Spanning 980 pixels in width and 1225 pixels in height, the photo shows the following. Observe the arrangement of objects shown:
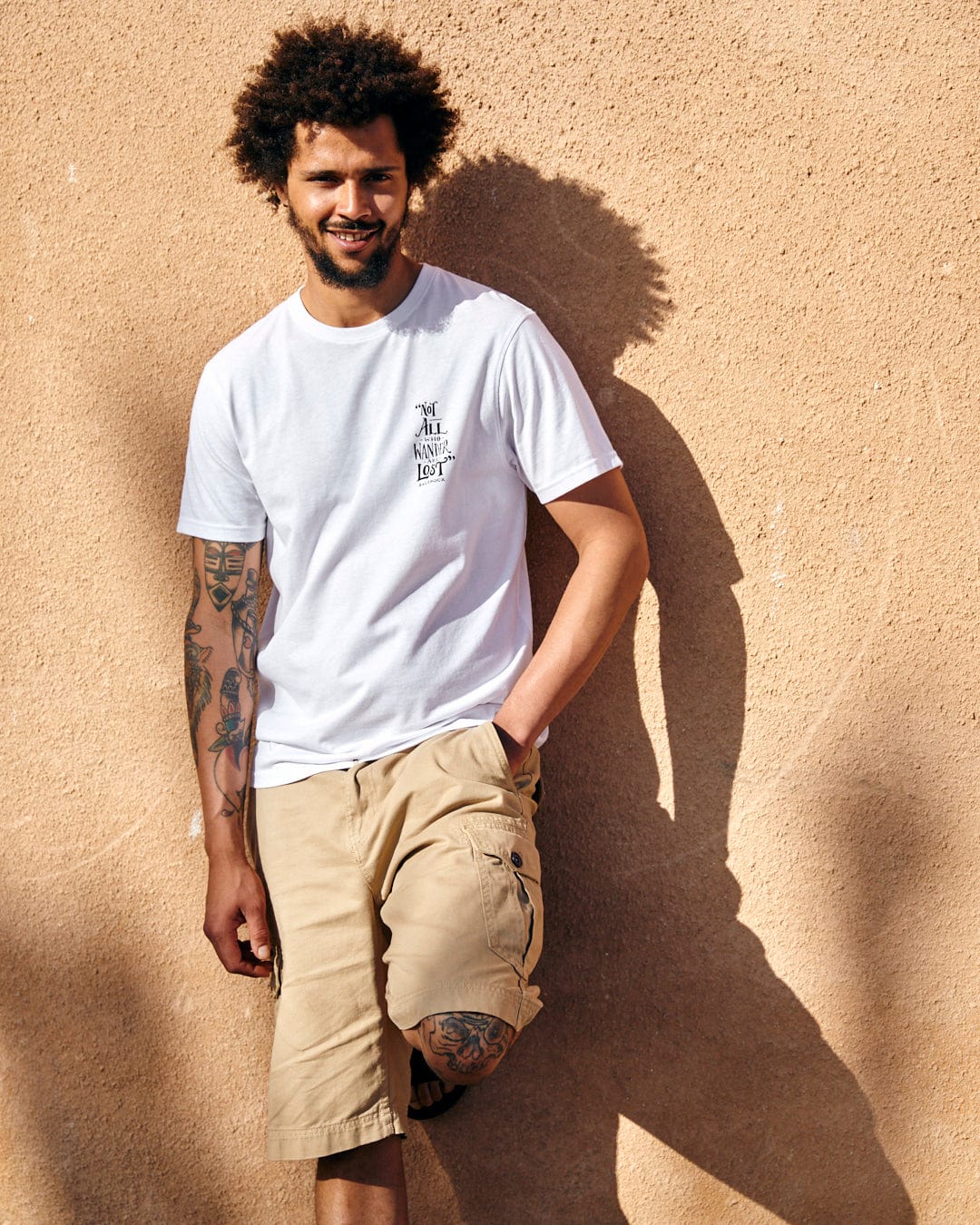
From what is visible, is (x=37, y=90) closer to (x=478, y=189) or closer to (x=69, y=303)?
(x=69, y=303)

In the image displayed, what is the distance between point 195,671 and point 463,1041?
0.80 m

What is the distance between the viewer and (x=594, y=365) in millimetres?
1912

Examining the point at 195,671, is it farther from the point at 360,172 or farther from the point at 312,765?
the point at 360,172

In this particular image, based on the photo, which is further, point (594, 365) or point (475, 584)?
point (594, 365)

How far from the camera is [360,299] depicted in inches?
68.6

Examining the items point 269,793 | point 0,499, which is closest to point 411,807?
point 269,793

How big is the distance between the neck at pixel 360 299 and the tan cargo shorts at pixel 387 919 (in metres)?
0.71

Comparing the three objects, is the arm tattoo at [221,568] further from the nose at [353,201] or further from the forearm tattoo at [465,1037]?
the forearm tattoo at [465,1037]

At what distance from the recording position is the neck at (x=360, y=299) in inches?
68.5

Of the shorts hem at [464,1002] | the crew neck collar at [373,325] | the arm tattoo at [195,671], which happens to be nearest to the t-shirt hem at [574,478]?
the crew neck collar at [373,325]

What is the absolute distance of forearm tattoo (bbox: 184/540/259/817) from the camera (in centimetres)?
188

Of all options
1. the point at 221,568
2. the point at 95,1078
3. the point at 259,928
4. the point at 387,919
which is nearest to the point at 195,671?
the point at 221,568

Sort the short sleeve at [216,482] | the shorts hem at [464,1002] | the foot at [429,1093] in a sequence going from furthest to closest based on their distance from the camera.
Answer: the foot at [429,1093] < the short sleeve at [216,482] < the shorts hem at [464,1002]

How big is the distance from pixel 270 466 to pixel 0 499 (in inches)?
26.2
